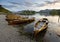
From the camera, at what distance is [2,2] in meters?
2.04

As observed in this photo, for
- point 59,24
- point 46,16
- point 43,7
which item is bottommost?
point 59,24

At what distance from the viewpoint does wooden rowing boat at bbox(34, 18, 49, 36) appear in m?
1.94

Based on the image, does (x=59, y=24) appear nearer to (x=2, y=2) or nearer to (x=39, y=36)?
(x=39, y=36)

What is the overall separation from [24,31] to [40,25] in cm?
27

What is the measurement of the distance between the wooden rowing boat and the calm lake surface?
0.16ft

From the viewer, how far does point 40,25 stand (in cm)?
201

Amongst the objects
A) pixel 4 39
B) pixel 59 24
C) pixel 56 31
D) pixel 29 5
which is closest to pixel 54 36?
pixel 56 31

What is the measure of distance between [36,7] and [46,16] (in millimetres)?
221

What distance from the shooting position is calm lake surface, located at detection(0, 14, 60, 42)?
1919mm

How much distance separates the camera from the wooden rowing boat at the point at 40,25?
194 cm

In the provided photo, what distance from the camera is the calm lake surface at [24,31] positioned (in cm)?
192

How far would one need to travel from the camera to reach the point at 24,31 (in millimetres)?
1982

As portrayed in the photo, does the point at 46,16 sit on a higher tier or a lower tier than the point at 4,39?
higher

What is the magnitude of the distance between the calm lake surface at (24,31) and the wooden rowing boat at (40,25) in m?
0.05
